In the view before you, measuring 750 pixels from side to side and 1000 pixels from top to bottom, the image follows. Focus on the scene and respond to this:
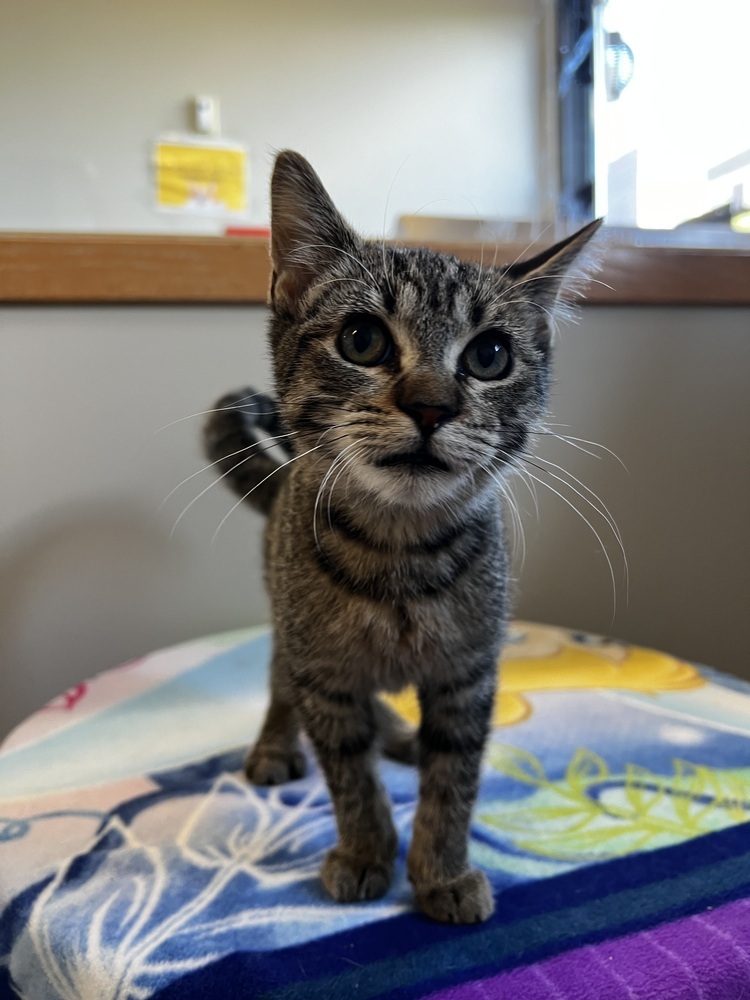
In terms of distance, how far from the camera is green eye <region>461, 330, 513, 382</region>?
657 mm

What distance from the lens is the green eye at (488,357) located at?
2.16 feet

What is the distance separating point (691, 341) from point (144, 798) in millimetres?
1276

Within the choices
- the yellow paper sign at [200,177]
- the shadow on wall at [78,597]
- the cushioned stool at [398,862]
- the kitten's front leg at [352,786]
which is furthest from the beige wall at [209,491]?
the kitten's front leg at [352,786]

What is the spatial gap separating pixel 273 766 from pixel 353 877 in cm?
25

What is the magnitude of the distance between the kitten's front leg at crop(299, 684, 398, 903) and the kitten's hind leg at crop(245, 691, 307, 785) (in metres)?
0.19

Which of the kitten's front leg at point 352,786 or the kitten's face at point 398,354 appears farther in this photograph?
the kitten's front leg at point 352,786

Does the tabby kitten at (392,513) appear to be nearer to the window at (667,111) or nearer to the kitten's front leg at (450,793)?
the kitten's front leg at (450,793)

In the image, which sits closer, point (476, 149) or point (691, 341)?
point (691, 341)

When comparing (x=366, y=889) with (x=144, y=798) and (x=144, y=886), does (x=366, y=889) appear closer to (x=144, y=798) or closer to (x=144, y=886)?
(x=144, y=886)

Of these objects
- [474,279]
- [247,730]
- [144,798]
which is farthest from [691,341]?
[144,798]

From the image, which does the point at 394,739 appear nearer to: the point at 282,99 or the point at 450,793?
the point at 450,793

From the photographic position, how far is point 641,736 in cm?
97

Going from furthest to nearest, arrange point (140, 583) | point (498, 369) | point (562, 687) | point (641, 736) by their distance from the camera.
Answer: point (140, 583)
point (562, 687)
point (641, 736)
point (498, 369)

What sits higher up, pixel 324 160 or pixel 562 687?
pixel 324 160
